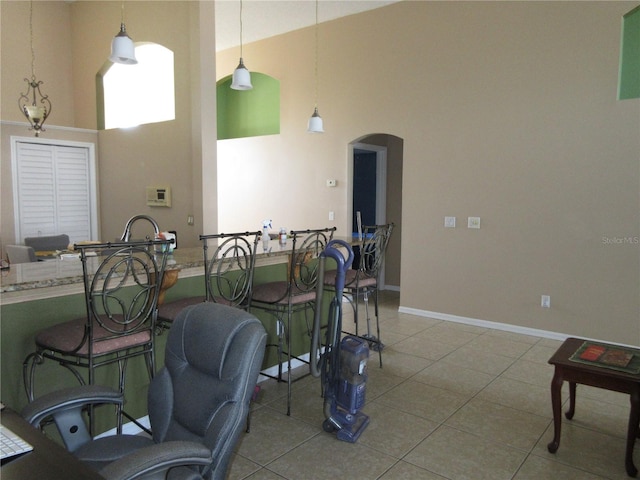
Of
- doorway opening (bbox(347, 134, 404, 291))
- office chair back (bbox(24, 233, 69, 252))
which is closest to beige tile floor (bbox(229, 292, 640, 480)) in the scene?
doorway opening (bbox(347, 134, 404, 291))

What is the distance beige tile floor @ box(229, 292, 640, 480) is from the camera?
92.6 inches

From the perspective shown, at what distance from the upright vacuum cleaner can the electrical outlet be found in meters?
2.69

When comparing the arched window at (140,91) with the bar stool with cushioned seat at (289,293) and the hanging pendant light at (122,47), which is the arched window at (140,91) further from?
the bar stool with cushioned seat at (289,293)

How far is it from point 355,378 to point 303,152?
417 centimetres

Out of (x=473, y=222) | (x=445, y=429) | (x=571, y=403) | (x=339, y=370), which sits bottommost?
(x=445, y=429)

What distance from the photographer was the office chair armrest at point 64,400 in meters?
1.51

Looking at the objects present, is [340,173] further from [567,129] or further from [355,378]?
[355,378]

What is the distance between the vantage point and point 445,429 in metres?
2.76

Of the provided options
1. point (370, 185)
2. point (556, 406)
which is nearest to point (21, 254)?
point (370, 185)

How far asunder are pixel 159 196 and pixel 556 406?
4355 mm

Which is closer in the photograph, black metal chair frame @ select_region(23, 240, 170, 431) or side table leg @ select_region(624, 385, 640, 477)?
black metal chair frame @ select_region(23, 240, 170, 431)

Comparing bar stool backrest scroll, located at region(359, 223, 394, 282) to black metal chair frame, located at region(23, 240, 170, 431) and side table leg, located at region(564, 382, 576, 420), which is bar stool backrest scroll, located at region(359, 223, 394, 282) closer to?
side table leg, located at region(564, 382, 576, 420)

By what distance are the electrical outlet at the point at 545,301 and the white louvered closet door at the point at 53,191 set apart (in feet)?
18.6

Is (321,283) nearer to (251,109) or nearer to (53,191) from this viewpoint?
(53,191)
